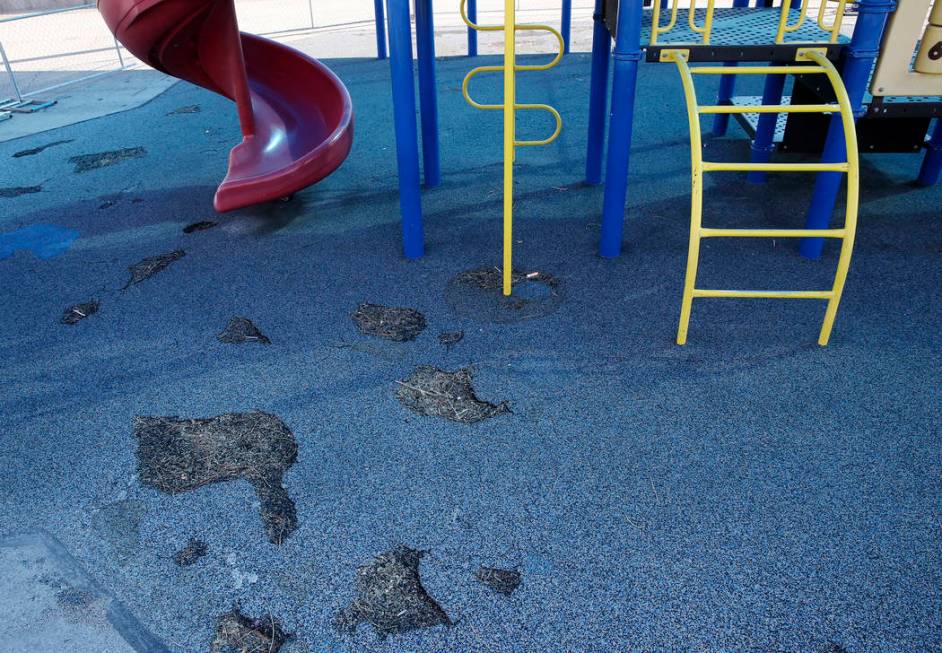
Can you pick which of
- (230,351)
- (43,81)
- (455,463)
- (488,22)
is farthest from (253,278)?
(488,22)

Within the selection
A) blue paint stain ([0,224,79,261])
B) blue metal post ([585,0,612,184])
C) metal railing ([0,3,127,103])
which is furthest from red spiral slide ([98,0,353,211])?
metal railing ([0,3,127,103])

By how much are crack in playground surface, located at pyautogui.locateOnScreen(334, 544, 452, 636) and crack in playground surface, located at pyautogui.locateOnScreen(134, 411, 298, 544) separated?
1.02 feet

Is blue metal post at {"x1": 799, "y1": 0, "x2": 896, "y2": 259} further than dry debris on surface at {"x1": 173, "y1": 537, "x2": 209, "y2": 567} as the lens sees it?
Yes

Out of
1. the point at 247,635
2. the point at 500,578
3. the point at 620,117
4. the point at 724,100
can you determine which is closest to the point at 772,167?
the point at 620,117

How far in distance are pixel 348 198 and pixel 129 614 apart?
300cm

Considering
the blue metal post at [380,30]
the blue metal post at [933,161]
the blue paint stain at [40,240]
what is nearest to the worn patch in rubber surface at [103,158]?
the blue paint stain at [40,240]

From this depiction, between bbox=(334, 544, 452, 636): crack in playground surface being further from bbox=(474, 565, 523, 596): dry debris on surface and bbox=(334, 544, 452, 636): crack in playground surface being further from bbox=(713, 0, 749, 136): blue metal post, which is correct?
bbox=(713, 0, 749, 136): blue metal post

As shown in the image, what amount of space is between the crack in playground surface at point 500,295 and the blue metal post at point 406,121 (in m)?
0.38

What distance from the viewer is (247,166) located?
13.0ft

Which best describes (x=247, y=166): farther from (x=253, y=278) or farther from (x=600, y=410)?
(x=600, y=410)

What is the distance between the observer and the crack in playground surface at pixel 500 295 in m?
2.90

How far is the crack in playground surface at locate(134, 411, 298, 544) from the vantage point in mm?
2002

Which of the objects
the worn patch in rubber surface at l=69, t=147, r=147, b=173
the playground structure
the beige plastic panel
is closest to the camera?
the playground structure

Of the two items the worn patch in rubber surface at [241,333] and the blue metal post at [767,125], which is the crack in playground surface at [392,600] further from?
the blue metal post at [767,125]
